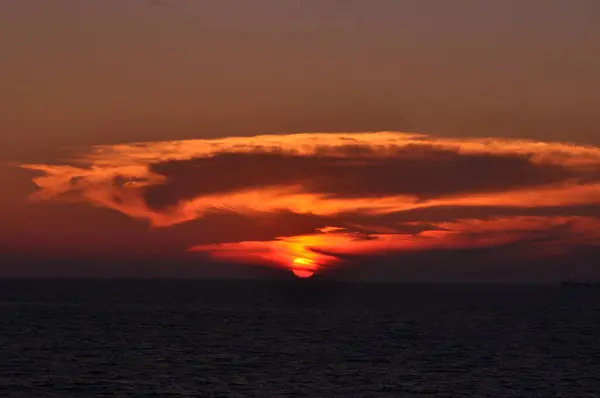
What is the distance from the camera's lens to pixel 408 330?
527 feet

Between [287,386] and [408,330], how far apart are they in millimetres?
79295

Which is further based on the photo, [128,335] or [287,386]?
[128,335]

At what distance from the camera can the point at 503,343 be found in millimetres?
134875

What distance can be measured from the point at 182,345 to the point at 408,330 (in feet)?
164

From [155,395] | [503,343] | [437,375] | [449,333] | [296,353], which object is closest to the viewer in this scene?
[155,395]

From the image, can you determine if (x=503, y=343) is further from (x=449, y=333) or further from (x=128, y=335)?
(x=128, y=335)

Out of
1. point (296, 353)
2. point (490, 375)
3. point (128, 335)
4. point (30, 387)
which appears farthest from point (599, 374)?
point (128, 335)

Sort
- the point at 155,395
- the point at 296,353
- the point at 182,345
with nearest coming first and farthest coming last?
1. the point at 155,395
2. the point at 296,353
3. the point at 182,345

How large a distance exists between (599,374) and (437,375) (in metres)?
18.2

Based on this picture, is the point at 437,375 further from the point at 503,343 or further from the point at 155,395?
the point at 503,343

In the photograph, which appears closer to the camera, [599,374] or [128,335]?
[599,374]

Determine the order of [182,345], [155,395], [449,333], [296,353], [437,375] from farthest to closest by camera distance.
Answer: [449,333] < [182,345] < [296,353] < [437,375] < [155,395]

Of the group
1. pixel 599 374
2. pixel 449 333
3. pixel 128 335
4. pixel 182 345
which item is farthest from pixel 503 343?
pixel 128 335

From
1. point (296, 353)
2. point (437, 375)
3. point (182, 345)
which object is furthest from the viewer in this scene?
point (182, 345)
